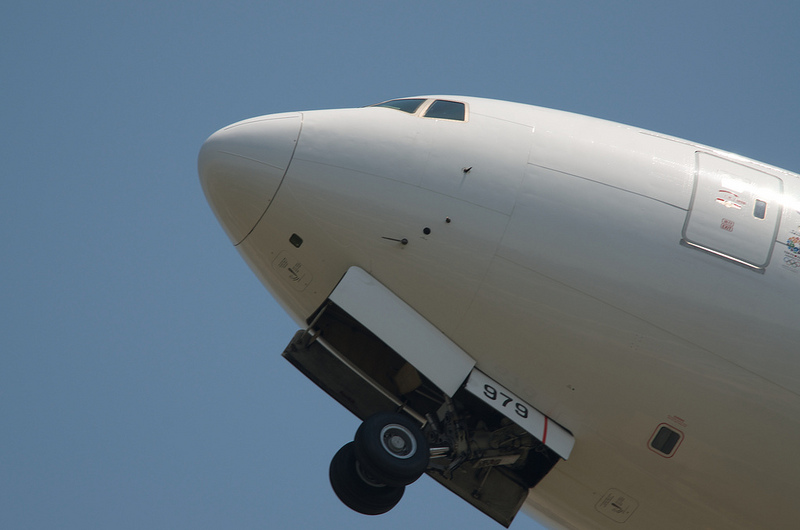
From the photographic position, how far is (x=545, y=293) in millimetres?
12602

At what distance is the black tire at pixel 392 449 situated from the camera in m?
12.0

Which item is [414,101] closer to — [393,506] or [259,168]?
[259,168]

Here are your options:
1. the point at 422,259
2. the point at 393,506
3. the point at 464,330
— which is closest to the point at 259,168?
the point at 422,259

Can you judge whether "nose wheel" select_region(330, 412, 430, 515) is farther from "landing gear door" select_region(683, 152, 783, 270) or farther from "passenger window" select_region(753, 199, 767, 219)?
"passenger window" select_region(753, 199, 767, 219)

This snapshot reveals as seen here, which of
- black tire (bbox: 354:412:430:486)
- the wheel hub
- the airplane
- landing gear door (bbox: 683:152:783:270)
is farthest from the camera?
landing gear door (bbox: 683:152:783:270)

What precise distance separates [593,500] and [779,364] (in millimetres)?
3299

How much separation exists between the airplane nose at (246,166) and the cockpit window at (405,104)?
164cm

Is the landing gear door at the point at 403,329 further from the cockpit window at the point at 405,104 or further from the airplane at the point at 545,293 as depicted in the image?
the cockpit window at the point at 405,104

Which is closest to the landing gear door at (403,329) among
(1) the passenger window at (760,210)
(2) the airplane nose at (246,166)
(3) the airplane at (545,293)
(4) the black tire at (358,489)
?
(3) the airplane at (545,293)

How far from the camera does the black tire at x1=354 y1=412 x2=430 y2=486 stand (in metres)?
12.0

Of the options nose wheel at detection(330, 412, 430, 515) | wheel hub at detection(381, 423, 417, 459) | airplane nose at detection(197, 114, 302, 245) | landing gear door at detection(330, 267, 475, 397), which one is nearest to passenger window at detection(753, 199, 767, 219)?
landing gear door at detection(330, 267, 475, 397)

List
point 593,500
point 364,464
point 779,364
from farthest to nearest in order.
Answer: point 593,500 < point 779,364 < point 364,464

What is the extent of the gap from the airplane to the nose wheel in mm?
28

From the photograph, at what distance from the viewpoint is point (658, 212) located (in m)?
13.0
